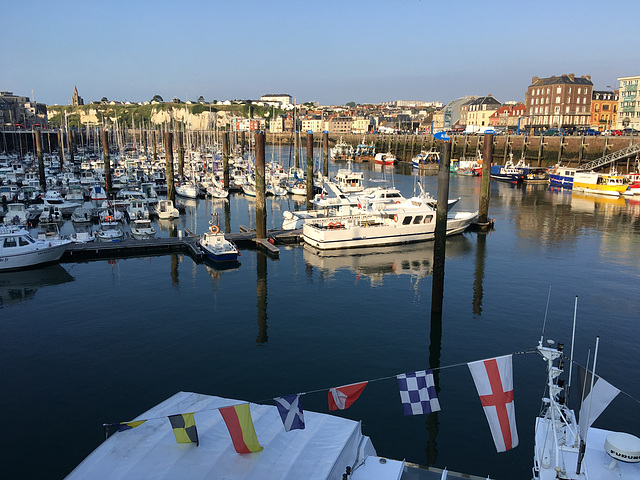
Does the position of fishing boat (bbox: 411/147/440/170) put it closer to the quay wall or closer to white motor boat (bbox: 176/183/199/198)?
the quay wall

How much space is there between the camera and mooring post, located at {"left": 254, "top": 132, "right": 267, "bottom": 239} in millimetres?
37156

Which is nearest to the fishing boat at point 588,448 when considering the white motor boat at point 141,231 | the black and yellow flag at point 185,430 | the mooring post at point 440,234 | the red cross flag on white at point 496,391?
the red cross flag on white at point 496,391

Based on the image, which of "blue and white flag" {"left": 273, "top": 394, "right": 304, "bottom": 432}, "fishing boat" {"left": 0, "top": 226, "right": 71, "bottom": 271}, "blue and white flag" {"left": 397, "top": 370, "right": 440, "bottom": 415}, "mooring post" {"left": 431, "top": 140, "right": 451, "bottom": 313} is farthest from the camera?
"fishing boat" {"left": 0, "top": 226, "right": 71, "bottom": 271}

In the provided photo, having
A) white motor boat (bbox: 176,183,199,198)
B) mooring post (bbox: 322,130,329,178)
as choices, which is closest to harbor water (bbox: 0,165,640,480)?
white motor boat (bbox: 176,183,199,198)

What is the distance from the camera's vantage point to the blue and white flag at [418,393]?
1106cm

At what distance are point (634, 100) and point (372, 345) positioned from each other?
337 feet

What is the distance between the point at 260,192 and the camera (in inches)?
1471

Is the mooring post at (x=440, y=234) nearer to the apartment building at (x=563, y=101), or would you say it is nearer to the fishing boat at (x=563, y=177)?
the fishing boat at (x=563, y=177)

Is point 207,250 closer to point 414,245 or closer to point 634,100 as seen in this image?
point 414,245

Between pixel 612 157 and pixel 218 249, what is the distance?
6717 cm

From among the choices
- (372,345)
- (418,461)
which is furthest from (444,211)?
(418,461)

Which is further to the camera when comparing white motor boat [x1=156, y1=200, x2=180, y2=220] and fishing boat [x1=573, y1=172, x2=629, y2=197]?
fishing boat [x1=573, y1=172, x2=629, y2=197]

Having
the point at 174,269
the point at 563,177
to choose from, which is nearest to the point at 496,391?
the point at 174,269

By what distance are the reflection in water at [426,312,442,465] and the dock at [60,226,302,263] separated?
15069 millimetres
